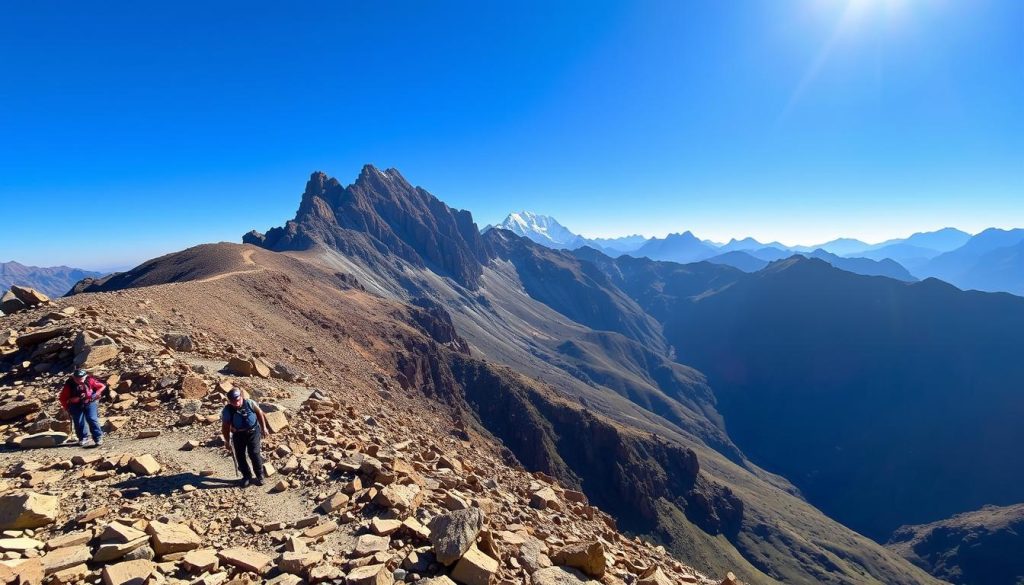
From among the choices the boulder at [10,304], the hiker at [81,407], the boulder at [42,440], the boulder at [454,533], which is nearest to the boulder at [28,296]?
the boulder at [10,304]

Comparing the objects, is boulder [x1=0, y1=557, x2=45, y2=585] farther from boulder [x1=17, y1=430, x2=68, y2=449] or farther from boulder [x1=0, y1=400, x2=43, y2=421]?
boulder [x1=0, y1=400, x2=43, y2=421]

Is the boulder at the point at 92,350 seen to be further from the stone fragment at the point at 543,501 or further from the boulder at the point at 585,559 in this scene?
the boulder at the point at 585,559

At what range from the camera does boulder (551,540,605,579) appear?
37.9 feet

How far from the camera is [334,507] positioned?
11867mm

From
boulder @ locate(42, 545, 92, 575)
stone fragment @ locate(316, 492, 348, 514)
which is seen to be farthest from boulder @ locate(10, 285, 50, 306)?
stone fragment @ locate(316, 492, 348, 514)

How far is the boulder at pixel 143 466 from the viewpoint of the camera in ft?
41.2

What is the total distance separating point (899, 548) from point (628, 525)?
5330 inches

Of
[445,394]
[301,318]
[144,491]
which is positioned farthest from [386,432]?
[445,394]

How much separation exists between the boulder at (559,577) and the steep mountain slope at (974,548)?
8260 inches

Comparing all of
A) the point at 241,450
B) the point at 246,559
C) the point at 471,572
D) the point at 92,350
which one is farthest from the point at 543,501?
the point at 92,350

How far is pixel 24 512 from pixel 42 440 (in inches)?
233

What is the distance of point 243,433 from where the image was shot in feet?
42.4

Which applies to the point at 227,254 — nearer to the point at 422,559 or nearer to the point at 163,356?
the point at 163,356

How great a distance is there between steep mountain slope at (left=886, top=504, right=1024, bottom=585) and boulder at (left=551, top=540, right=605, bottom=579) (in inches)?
8247
